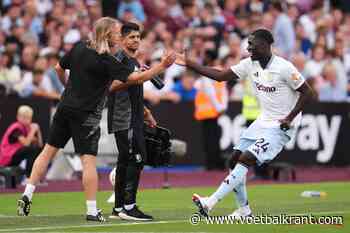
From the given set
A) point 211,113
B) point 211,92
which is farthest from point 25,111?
point 211,113

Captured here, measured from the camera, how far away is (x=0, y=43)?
77.3 ft

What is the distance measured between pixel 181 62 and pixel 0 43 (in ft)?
33.9

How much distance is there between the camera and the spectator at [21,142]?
20.2 m

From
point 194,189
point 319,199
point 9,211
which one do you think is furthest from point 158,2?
point 9,211

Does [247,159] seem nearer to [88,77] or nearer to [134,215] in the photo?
[134,215]

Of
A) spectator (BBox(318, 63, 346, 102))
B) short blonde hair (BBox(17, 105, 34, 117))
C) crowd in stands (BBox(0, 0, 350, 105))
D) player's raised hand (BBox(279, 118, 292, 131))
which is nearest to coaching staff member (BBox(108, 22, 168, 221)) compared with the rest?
player's raised hand (BBox(279, 118, 292, 131))

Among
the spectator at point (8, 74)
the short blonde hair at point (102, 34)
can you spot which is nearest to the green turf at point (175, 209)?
the short blonde hair at point (102, 34)

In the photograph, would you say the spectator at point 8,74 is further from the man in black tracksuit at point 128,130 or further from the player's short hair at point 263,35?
the player's short hair at point 263,35

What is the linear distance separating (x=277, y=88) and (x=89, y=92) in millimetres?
2309

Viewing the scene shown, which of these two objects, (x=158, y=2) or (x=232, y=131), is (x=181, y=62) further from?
(x=158, y=2)

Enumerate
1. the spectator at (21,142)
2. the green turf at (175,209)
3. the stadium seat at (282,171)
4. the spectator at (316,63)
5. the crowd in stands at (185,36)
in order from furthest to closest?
the spectator at (316,63) → the crowd in stands at (185,36) → the stadium seat at (282,171) → the spectator at (21,142) → the green turf at (175,209)

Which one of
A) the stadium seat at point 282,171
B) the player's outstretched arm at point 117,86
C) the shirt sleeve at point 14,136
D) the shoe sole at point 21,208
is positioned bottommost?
the stadium seat at point 282,171

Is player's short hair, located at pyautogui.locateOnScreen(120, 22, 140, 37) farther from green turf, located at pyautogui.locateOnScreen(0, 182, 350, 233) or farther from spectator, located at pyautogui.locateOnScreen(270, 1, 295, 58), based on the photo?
spectator, located at pyautogui.locateOnScreen(270, 1, 295, 58)

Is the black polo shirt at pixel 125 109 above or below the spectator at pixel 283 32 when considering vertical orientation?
below
